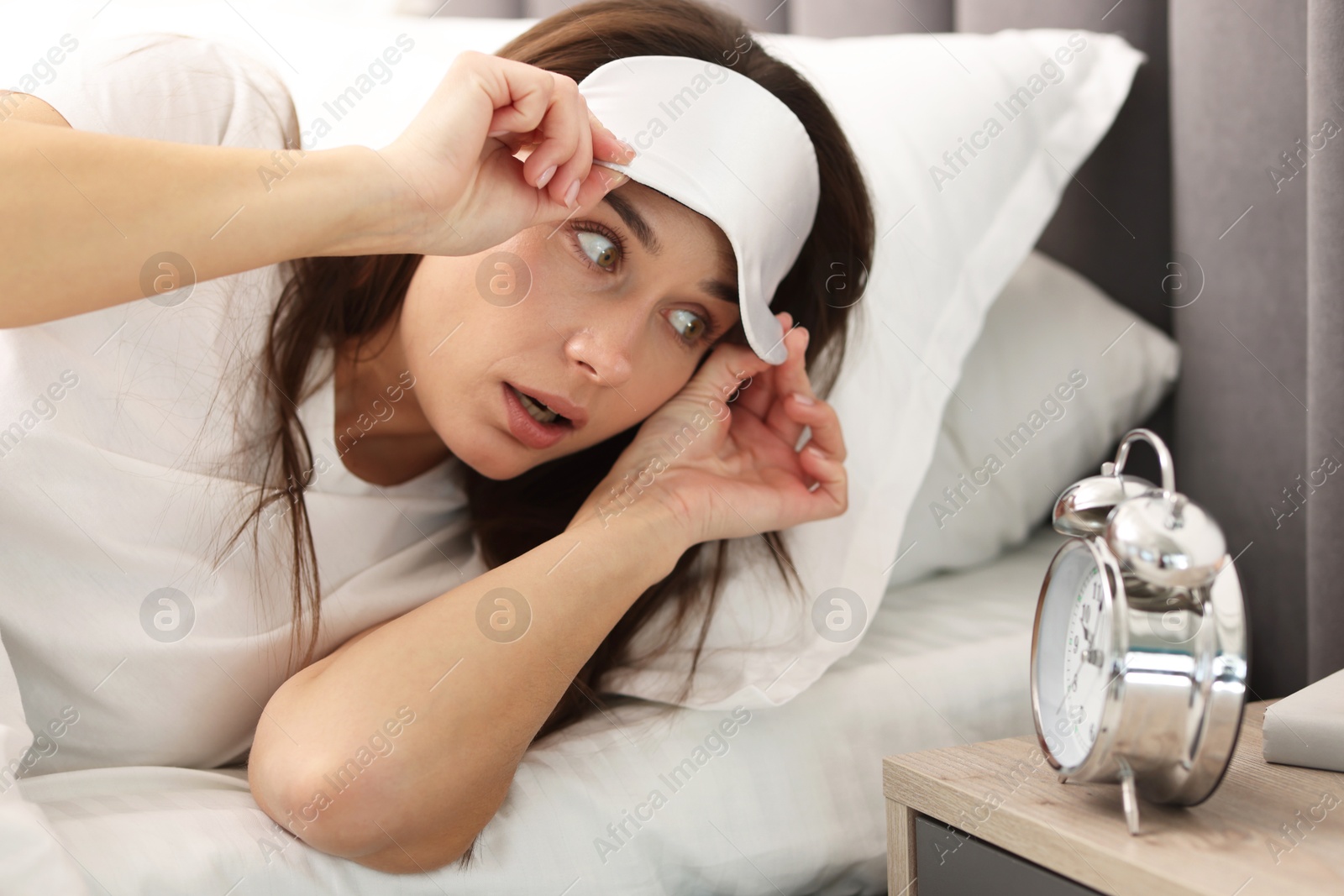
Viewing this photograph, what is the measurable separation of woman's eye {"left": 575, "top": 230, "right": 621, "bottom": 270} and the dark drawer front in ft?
1.67

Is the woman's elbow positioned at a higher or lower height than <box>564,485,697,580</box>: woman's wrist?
lower

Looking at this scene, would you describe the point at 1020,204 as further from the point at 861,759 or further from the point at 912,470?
the point at 861,759

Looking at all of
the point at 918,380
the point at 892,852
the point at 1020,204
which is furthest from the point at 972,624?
the point at 1020,204

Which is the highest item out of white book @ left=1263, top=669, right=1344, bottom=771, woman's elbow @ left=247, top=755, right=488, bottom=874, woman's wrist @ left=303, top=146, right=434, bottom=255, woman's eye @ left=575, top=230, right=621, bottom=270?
woman's wrist @ left=303, top=146, right=434, bottom=255

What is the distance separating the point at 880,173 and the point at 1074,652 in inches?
29.5

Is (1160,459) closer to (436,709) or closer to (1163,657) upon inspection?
(1163,657)

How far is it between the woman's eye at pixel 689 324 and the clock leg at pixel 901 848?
0.47m

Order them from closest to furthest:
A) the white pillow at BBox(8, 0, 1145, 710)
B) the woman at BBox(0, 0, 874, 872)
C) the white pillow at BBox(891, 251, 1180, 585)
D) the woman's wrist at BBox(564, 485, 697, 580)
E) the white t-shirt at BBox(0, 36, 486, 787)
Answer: the woman at BBox(0, 0, 874, 872) → the white t-shirt at BBox(0, 36, 486, 787) → the woman's wrist at BBox(564, 485, 697, 580) → the white pillow at BBox(8, 0, 1145, 710) → the white pillow at BBox(891, 251, 1180, 585)

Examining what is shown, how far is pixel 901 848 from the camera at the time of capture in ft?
2.31

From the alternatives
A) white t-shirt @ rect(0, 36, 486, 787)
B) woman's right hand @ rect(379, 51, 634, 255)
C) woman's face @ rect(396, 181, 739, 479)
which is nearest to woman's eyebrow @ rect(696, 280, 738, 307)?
woman's face @ rect(396, 181, 739, 479)

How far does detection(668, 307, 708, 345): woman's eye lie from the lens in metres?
0.96

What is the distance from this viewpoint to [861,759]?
908 mm

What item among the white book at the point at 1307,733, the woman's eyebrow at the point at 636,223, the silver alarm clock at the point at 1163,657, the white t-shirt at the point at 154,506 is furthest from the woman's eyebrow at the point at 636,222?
the white book at the point at 1307,733

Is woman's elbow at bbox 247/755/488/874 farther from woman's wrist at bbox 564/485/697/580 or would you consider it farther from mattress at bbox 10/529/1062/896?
woman's wrist at bbox 564/485/697/580
